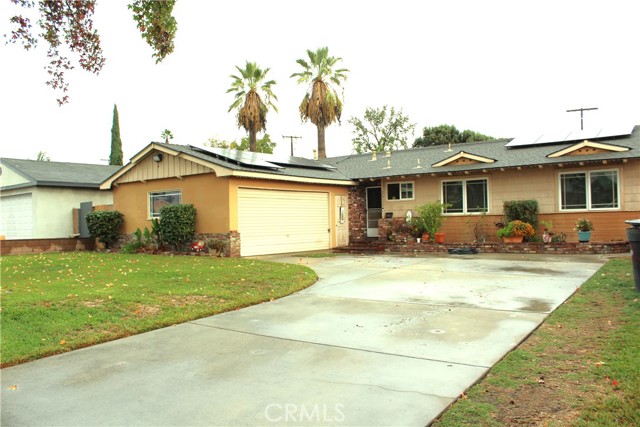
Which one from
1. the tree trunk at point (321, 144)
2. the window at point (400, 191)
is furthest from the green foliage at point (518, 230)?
the tree trunk at point (321, 144)

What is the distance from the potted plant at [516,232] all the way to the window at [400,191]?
4312 mm

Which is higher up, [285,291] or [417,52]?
[417,52]

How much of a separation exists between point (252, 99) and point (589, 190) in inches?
893

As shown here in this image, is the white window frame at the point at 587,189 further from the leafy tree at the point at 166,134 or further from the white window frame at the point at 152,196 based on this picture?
the leafy tree at the point at 166,134

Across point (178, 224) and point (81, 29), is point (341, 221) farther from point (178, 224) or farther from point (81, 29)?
point (81, 29)

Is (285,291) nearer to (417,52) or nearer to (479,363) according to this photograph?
(479,363)

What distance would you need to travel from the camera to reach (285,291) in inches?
341

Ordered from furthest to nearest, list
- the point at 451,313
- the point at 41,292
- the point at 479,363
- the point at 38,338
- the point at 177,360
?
the point at 41,292 → the point at 451,313 → the point at 38,338 → the point at 177,360 → the point at 479,363

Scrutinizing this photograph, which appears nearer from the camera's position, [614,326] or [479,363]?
[479,363]

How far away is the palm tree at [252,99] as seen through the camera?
32.1 meters

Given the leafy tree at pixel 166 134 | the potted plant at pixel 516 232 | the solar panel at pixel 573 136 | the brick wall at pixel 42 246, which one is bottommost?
the brick wall at pixel 42 246

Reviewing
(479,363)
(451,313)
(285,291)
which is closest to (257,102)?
(285,291)

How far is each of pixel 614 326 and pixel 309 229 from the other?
42.6 ft

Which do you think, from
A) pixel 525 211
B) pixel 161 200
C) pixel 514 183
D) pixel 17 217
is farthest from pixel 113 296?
pixel 17 217
